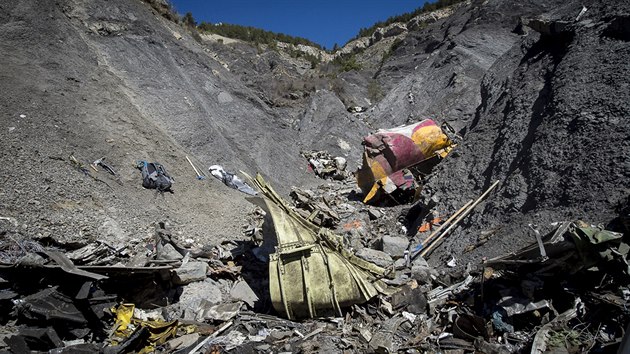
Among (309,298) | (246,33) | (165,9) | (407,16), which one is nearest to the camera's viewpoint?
(309,298)

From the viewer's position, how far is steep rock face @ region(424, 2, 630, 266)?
4902mm

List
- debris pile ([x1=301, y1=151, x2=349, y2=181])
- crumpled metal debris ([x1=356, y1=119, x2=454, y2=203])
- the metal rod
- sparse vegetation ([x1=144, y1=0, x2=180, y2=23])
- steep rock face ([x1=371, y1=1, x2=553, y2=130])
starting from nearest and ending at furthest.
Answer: the metal rod
crumpled metal debris ([x1=356, y1=119, x2=454, y2=203])
debris pile ([x1=301, y1=151, x2=349, y2=181])
sparse vegetation ([x1=144, y1=0, x2=180, y2=23])
steep rock face ([x1=371, y1=1, x2=553, y2=130])

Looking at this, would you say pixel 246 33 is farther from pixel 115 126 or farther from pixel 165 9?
pixel 115 126

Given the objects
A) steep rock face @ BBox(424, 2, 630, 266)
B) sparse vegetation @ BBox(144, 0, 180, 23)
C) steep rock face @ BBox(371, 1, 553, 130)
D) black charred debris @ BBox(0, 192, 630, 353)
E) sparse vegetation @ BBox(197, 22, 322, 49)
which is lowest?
black charred debris @ BBox(0, 192, 630, 353)

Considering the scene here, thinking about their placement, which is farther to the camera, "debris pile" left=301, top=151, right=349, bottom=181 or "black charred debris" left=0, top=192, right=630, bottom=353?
"debris pile" left=301, top=151, right=349, bottom=181

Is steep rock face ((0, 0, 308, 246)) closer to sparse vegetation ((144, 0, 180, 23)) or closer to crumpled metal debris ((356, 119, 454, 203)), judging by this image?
sparse vegetation ((144, 0, 180, 23))

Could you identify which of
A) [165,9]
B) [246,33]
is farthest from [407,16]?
[165,9]

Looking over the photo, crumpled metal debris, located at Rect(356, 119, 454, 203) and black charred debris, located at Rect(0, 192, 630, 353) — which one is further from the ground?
crumpled metal debris, located at Rect(356, 119, 454, 203)

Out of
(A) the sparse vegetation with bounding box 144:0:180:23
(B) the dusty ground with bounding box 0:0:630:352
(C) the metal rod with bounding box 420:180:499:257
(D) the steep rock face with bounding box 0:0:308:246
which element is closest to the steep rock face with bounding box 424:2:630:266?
(B) the dusty ground with bounding box 0:0:630:352

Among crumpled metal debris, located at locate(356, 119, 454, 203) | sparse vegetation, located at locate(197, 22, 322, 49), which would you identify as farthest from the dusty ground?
sparse vegetation, located at locate(197, 22, 322, 49)

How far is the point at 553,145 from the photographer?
19.4 ft

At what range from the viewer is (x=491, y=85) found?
1125cm

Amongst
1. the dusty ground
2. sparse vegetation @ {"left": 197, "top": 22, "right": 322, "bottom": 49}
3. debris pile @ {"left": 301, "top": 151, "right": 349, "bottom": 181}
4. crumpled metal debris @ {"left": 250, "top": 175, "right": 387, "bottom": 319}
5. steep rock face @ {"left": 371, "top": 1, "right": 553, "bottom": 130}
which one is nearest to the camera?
crumpled metal debris @ {"left": 250, "top": 175, "right": 387, "bottom": 319}

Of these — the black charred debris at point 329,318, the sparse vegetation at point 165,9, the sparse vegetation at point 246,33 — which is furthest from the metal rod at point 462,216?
the sparse vegetation at point 246,33
